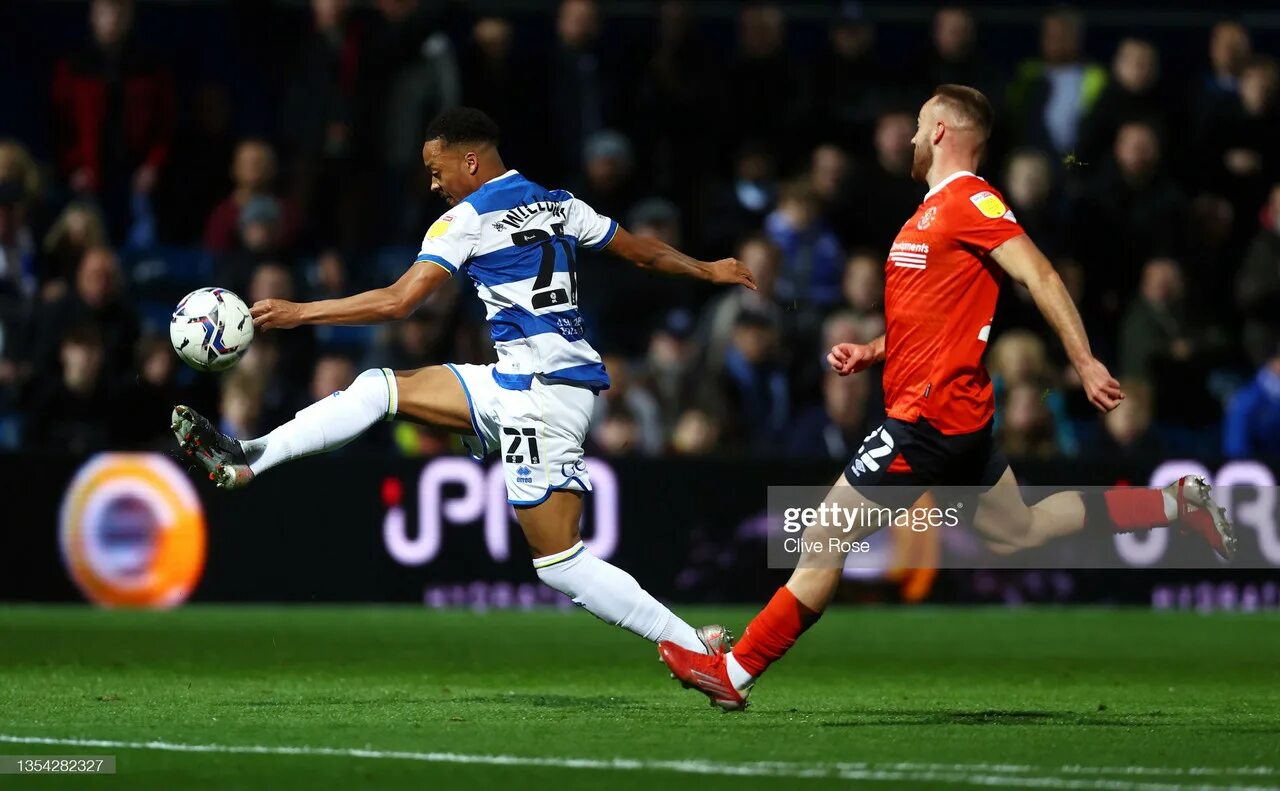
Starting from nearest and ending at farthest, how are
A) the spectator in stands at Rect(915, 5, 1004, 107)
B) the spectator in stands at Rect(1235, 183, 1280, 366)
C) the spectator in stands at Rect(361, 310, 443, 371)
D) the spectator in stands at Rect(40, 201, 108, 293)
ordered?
the spectator in stands at Rect(361, 310, 443, 371) → the spectator in stands at Rect(40, 201, 108, 293) → the spectator in stands at Rect(1235, 183, 1280, 366) → the spectator in stands at Rect(915, 5, 1004, 107)

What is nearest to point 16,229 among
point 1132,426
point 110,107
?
point 110,107

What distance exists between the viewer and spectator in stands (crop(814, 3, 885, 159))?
58.5 feet

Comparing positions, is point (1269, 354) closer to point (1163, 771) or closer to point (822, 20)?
point (822, 20)

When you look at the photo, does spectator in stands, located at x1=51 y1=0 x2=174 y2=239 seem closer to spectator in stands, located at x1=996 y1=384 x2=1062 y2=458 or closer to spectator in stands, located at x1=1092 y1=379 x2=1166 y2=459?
spectator in stands, located at x1=996 y1=384 x2=1062 y2=458

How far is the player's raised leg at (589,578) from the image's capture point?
29.0 ft

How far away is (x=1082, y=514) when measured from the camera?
27.9 feet

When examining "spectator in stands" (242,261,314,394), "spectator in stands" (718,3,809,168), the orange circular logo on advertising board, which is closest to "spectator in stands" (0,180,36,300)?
"spectator in stands" (242,261,314,394)

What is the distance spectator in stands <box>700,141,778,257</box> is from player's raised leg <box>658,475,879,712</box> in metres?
8.56

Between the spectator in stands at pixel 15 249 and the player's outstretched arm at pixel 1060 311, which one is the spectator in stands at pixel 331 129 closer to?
the spectator in stands at pixel 15 249

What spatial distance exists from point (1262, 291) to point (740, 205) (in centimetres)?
422

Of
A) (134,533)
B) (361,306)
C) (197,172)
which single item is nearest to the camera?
(361,306)

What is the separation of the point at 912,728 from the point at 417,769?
214 cm

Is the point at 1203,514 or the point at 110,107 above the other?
the point at 110,107

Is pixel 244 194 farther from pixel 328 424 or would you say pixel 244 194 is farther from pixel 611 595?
pixel 611 595
